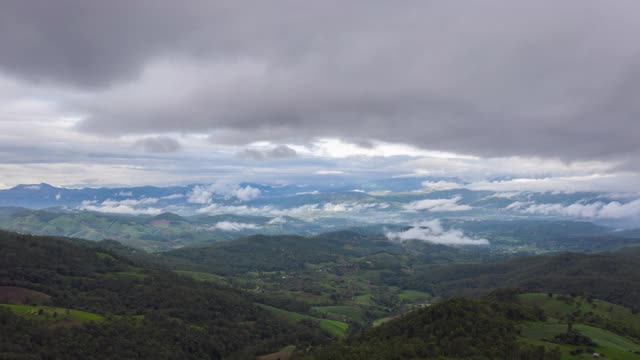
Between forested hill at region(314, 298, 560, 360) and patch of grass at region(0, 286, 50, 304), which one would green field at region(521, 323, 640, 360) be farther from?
patch of grass at region(0, 286, 50, 304)

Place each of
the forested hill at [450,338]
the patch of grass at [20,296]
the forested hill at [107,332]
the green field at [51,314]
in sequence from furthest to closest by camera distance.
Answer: the patch of grass at [20,296]
the green field at [51,314]
the forested hill at [107,332]
the forested hill at [450,338]

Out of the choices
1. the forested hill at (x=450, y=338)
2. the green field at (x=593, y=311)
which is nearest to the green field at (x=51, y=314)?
the forested hill at (x=450, y=338)

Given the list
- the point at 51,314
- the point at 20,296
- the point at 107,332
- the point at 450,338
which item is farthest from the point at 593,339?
the point at 20,296

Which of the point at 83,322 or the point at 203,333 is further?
the point at 203,333

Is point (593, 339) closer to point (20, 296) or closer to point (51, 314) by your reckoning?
point (51, 314)

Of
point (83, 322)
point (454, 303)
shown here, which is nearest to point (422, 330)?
point (454, 303)

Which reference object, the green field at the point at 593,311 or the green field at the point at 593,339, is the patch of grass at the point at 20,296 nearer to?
the green field at the point at 593,339

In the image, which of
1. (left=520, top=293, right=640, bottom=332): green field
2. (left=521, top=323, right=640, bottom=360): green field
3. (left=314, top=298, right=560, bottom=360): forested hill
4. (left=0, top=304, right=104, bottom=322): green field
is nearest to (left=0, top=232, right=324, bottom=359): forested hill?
(left=0, top=304, right=104, bottom=322): green field

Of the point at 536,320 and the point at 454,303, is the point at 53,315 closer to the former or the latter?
the point at 454,303
